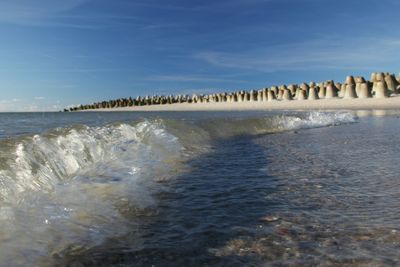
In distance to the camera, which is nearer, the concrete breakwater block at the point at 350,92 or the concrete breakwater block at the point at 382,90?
the concrete breakwater block at the point at 382,90

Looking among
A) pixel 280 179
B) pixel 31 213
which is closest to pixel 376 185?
pixel 280 179

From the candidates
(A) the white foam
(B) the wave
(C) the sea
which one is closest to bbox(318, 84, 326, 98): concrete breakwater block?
(A) the white foam

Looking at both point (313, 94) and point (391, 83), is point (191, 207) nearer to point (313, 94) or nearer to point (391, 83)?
point (391, 83)

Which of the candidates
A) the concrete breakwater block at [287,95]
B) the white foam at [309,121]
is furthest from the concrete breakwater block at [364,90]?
the white foam at [309,121]

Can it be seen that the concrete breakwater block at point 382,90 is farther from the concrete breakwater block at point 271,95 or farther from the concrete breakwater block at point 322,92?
the concrete breakwater block at point 271,95

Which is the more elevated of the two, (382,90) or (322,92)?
(322,92)

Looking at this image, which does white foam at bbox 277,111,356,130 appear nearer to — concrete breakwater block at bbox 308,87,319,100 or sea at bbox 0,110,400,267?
sea at bbox 0,110,400,267

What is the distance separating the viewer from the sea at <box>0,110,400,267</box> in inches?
97.1

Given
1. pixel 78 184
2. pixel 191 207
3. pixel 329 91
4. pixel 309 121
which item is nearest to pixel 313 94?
pixel 329 91

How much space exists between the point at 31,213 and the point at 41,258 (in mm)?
786

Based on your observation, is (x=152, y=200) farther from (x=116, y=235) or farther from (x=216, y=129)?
(x=216, y=129)

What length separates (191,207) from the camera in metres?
3.52

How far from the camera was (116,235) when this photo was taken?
9.28 feet

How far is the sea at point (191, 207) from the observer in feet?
8.09
